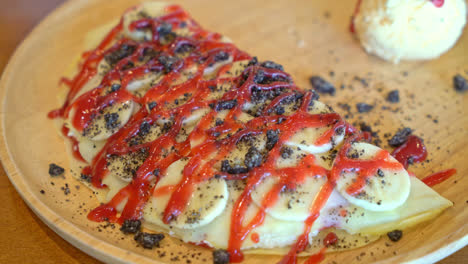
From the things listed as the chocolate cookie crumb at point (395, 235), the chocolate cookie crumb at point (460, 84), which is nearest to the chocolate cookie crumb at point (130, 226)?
the chocolate cookie crumb at point (395, 235)

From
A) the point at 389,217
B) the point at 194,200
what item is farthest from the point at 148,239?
the point at 389,217

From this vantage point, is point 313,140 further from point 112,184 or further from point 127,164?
point 112,184

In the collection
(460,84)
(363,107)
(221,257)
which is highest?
(460,84)

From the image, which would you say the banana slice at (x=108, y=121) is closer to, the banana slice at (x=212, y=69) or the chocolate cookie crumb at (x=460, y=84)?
the banana slice at (x=212, y=69)

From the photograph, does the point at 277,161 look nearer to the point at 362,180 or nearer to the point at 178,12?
the point at 362,180

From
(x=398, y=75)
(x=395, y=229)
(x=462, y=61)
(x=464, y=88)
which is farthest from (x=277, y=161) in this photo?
(x=462, y=61)
